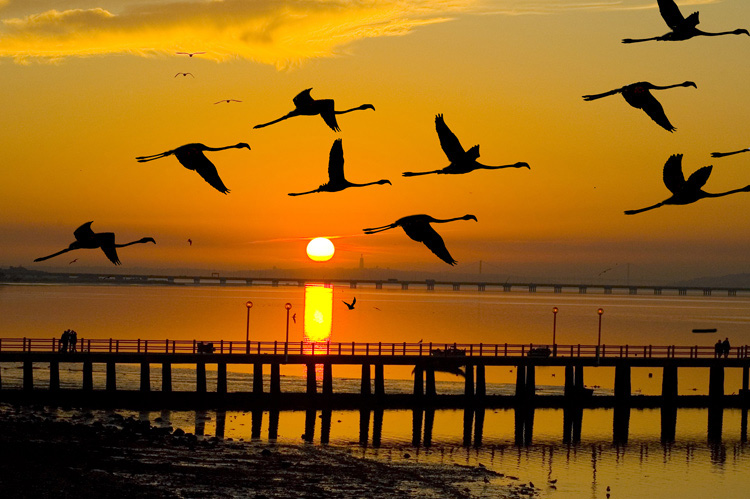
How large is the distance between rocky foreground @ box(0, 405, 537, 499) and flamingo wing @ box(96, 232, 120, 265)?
62.6 ft

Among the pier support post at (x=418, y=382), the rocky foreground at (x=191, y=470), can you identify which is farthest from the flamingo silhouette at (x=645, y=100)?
the pier support post at (x=418, y=382)

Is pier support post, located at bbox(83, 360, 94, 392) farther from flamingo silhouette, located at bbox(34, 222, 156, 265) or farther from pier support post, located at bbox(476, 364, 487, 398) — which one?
flamingo silhouette, located at bbox(34, 222, 156, 265)

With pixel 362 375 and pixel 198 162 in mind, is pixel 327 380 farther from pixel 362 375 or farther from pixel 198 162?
pixel 198 162

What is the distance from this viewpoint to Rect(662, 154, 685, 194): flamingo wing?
449 inches

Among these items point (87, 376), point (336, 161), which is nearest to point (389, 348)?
point (87, 376)

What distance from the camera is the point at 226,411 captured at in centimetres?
5450

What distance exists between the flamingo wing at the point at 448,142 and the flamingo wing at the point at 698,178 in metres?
2.61

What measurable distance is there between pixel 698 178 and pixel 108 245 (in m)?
6.51

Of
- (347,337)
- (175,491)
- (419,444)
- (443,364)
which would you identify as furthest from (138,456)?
(347,337)

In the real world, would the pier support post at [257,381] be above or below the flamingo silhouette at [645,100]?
below

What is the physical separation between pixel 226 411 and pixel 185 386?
12.3 metres

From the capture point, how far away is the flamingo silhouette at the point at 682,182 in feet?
37.4

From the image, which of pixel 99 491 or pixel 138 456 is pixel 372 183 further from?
pixel 138 456

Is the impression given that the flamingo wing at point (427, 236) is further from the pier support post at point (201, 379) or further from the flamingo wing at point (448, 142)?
Result: the pier support post at point (201, 379)
